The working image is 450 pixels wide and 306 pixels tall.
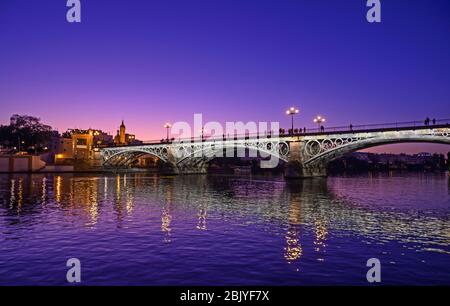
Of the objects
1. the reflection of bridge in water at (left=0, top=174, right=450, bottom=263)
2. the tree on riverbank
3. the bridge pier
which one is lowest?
the reflection of bridge in water at (left=0, top=174, right=450, bottom=263)

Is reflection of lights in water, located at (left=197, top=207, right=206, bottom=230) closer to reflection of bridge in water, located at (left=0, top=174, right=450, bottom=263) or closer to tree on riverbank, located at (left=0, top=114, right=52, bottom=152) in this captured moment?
reflection of bridge in water, located at (left=0, top=174, right=450, bottom=263)

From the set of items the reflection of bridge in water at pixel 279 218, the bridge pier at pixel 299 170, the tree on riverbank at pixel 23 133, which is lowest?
the reflection of bridge in water at pixel 279 218

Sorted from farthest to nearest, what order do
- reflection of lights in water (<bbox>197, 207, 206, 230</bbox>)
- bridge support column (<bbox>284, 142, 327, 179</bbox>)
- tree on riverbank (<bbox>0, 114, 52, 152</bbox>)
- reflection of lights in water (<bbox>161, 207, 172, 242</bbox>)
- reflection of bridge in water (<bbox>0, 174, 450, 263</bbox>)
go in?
1. tree on riverbank (<bbox>0, 114, 52, 152</bbox>)
2. bridge support column (<bbox>284, 142, 327, 179</bbox>)
3. reflection of lights in water (<bbox>197, 207, 206, 230</bbox>)
4. reflection of bridge in water (<bbox>0, 174, 450, 263</bbox>)
5. reflection of lights in water (<bbox>161, 207, 172, 242</bbox>)

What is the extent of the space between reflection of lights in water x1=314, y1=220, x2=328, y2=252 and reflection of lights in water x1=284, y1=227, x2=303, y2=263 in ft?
2.69

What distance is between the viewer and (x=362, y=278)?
11.6 meters

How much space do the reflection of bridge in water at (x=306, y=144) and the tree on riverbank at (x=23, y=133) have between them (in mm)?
55356

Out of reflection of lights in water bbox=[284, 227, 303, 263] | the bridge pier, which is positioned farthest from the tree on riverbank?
reflection of lights in water bbox=[284, 227, 303, 263]

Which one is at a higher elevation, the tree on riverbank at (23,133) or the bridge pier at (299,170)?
the tree on riverbank at (23,133)

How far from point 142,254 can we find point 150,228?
5.72 meters

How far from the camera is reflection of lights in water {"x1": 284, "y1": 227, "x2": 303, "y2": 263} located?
1398 centimetres

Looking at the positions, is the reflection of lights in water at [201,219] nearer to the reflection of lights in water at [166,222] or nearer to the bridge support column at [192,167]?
the reflection of lights in water at [166,222]

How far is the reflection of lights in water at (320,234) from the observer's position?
15786 mm

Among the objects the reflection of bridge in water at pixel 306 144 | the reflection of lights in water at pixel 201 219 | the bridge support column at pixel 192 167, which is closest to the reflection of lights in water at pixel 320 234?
the reflection of lights in water at pixel 201 219
